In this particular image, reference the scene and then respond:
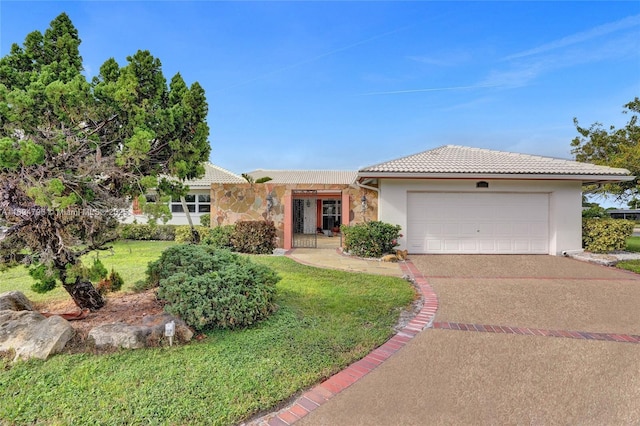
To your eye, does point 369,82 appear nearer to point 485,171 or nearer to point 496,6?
point 496,6

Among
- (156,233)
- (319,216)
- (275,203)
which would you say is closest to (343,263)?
(275,203)

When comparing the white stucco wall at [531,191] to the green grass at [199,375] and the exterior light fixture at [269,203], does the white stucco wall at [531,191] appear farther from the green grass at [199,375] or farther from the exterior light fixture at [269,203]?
the green grass at [199,375]

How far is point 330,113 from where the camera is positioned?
15797mm

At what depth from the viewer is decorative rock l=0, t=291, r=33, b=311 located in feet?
15.8

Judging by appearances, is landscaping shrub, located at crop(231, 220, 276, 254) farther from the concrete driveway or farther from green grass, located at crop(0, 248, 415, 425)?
the concrete driveway

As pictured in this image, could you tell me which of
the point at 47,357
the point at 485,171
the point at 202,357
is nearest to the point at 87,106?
the point at 47,357

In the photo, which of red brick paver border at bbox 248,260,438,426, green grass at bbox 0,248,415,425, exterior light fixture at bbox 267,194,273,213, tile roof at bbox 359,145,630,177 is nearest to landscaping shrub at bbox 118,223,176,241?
exterior light fixture at bbox 267,194,273,213

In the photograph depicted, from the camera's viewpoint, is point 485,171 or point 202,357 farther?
point 485,171

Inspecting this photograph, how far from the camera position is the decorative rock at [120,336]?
3970mm

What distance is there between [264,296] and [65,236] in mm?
2992

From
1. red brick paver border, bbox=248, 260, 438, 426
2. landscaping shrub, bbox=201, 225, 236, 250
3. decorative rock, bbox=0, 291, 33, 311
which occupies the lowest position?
red brick paver border, bbox=248, 260, 438, 426

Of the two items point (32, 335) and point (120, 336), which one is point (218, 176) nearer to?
point (32, 335)

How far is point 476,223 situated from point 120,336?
38.1 ft

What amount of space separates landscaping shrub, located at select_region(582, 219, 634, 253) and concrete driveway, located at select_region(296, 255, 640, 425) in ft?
20.1
